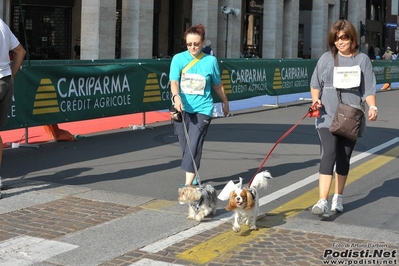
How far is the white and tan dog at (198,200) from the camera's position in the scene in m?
6.59

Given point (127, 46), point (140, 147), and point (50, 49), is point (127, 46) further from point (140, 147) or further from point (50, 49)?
point (140, 147)

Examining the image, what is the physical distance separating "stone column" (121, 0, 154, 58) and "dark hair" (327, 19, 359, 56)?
72.5ft

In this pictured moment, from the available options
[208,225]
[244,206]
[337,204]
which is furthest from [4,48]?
[337,204]

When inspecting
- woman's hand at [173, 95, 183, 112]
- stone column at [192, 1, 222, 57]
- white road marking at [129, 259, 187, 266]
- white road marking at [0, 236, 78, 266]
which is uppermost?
stone column at [192, 1, 222, 57]

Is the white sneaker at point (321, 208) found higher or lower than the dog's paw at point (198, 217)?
higher

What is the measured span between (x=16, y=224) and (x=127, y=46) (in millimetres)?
22755

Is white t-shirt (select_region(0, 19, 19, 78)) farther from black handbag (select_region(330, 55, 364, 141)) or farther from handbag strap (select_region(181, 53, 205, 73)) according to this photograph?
black handbag (select_region(330, 55, 364, 141))

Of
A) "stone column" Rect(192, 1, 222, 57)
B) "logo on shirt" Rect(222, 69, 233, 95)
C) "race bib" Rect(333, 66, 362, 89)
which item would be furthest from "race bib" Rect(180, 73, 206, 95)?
Answer: "stone column" Rect(192, 1, 222, 57)

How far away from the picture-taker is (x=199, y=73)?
7551 mm

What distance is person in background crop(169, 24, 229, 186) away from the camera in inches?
297

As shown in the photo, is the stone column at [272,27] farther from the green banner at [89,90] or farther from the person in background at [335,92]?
the person in background at [335,92]

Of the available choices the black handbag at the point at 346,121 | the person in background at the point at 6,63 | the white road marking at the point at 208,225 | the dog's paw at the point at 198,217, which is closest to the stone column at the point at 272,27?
the white road marking at the point at 208,225

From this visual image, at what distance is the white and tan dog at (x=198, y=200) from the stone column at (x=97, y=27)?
20408 millimetres

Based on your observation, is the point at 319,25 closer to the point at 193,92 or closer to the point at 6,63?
the point at 193,92
